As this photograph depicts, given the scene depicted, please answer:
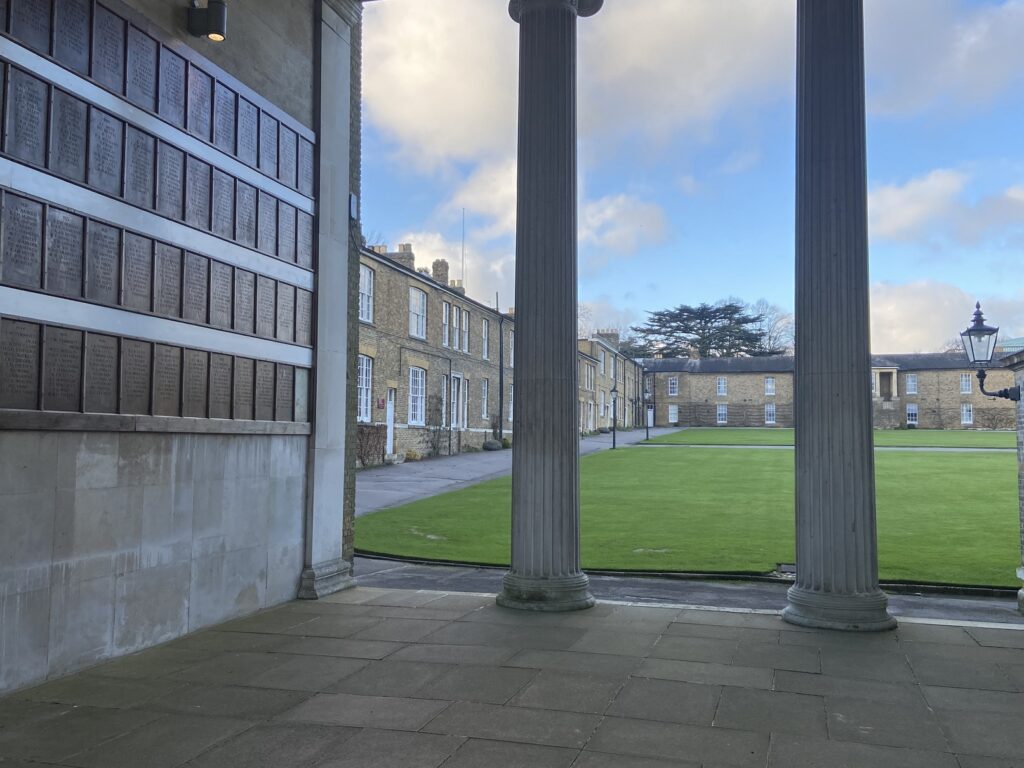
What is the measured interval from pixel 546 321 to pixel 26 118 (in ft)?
14.8

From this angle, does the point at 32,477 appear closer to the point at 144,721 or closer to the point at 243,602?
the point at 144,721

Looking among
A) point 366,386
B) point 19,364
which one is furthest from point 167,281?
point 366,386

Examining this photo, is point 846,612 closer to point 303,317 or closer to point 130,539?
point 130,539

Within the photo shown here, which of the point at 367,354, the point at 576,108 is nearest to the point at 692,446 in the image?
the point at 367,354

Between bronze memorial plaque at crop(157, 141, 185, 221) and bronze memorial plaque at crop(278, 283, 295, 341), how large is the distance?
1.49m

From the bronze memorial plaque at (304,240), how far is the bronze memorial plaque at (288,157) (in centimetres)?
38

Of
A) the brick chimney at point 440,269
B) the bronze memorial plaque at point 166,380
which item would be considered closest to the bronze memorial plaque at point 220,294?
the bronze memorial plaque at point 166,380

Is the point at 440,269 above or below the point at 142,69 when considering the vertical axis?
above

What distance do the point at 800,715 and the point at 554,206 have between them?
5.06m

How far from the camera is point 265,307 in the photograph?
781cm

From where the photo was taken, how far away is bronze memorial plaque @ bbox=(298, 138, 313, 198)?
27.8ft

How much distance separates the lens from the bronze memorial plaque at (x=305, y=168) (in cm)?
848

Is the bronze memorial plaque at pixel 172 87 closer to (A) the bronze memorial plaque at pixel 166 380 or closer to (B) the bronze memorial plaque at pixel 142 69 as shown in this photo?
(B) the bronze memorial plaque at pixel 142 69

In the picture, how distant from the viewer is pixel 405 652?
6016mm
